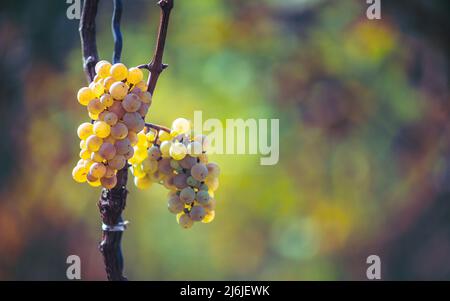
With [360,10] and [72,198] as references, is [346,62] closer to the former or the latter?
[360,10]

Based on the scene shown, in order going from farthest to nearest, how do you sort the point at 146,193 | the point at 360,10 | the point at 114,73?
the point at 360,10 < the point at 146,193 < the point at 114,73

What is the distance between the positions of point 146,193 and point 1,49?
849 mm

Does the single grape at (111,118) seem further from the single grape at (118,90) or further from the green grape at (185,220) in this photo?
the green grape at (185,220)

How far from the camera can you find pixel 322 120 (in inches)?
104

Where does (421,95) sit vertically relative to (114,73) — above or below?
above

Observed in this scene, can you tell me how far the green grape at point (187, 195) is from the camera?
0.74 metres

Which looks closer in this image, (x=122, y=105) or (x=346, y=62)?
(x=122, y=105)

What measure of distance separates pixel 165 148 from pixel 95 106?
0.38 feet

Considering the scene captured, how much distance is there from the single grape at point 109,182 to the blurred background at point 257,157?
1.73 m

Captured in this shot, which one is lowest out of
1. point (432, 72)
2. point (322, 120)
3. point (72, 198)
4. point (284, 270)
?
point (284, 270)

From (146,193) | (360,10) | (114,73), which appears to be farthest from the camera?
(360,10)

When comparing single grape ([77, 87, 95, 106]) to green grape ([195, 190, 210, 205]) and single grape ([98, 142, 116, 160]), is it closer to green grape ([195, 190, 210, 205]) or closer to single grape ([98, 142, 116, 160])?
single grape ([98, 142, 116, 160])

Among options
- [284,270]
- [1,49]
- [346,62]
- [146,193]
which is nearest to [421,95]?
[346,62]

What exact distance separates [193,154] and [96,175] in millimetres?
135
